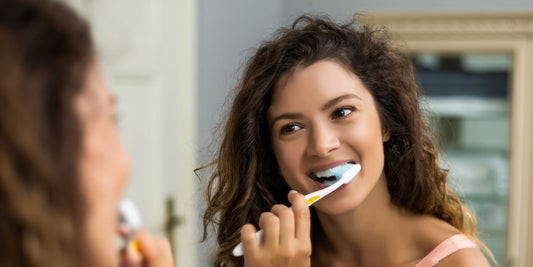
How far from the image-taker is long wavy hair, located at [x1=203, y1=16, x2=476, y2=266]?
776mm

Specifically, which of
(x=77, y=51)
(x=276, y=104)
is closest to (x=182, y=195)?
(x=276, y=104)

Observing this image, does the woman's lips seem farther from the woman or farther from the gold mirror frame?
the gold mirror frame

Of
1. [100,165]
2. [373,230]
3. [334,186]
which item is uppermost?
[100,165]

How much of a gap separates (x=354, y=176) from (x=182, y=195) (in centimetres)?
88

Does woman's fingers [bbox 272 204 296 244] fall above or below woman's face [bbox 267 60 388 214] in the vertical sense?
below

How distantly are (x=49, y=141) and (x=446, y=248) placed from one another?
1.86ft

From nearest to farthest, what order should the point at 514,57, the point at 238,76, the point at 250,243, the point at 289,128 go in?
the point at 250,243 < the point at 289,128 < the point at 238,76 < the point at 514,57

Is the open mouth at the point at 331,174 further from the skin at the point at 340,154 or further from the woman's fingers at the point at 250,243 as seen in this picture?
the woman's fingers at the point at 250,243

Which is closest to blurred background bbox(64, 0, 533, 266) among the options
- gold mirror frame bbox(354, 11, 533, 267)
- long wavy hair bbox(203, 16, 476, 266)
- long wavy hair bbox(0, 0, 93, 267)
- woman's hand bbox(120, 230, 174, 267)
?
gold mirror frame bbox(354, 11, 533, 267)

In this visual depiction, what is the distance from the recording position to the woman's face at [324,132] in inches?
27.8

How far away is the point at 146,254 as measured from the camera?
0.49 m

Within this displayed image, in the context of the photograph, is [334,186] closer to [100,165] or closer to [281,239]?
[281,239]

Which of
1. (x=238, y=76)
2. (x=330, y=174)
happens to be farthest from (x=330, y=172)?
(x=238, y=76)

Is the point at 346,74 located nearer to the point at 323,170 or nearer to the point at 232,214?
the point at 323,170
